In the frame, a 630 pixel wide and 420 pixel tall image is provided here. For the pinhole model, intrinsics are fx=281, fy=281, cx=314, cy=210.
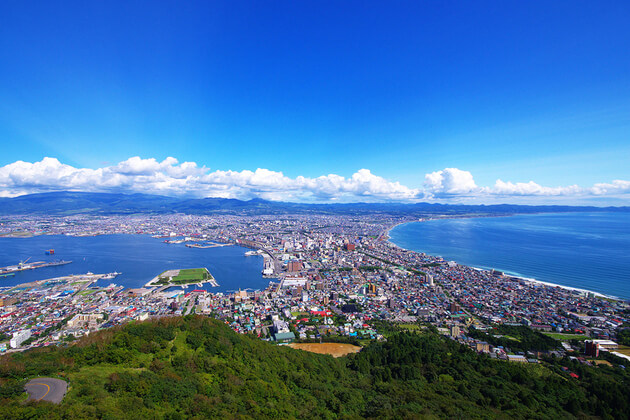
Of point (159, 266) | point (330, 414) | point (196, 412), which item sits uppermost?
point (196, 412)

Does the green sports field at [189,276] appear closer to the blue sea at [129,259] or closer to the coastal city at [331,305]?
the coastal city at [331,305]

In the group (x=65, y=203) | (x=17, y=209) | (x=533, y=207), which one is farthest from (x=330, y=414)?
(x=533, y=207)

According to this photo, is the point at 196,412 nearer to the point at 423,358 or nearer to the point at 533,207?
the point at 423,358

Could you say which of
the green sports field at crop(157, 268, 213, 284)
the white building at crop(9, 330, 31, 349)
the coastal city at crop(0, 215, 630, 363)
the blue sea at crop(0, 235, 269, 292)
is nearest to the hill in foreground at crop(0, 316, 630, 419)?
the coastal city at crop(0, 215, 630, 363)

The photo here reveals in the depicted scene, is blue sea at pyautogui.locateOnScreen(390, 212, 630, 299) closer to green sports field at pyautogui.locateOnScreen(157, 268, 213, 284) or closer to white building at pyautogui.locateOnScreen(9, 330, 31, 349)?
green sports field at pyautogui.locateOnScreen(157, 268, 213, 284)

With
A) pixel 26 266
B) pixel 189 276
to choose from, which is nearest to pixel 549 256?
pixel 189 276
